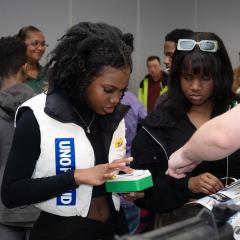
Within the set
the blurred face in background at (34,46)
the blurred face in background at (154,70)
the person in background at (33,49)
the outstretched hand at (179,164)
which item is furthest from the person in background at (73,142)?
the blurred face in background at (154,70)

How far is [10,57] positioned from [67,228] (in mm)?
1545

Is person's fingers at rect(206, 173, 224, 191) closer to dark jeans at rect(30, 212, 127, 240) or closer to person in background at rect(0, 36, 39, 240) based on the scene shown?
dark jeans at rect(30, 212, 127, 240)

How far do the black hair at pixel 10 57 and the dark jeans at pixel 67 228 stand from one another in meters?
1.40

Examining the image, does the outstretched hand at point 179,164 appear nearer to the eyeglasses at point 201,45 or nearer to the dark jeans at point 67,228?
the dark jeans at point 67,228

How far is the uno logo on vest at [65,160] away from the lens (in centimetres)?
149

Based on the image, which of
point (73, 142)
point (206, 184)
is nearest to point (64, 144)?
point (73, 142)

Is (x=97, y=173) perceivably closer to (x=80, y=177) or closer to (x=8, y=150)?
(x=80, y=177)

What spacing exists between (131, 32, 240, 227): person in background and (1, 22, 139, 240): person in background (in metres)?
0.21

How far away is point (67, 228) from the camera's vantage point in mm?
1517

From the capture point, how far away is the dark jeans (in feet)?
4.97

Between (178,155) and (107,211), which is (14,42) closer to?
(107,211)

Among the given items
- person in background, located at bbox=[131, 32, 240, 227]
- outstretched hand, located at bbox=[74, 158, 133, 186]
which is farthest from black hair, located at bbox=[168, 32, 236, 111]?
outstretched hand, located at bbox=[74, 158, 133, 186]

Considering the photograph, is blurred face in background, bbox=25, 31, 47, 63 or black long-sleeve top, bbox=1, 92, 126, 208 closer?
black long-sleeve top, bbox=1, 92, 126, 208

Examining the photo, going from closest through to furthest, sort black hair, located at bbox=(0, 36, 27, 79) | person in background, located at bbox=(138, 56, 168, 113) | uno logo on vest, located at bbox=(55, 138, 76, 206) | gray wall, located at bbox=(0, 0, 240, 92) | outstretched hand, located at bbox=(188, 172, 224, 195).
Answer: uno logo on vest, located at bbox=(55, 138, 76, 206), outstretched hand, located at bbox=(188, 172, 224, 195), black hair, located at bbox=(0, 36, 27, 79), person in background, located at bbox=(138, 56, 168, 113), gray wall, located at bbox=(0, 0, 240, 92)
